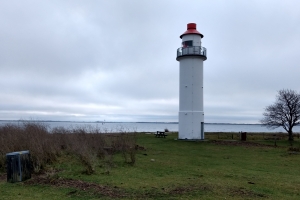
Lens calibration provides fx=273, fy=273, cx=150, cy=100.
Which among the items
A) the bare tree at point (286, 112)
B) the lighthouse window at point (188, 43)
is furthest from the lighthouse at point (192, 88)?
the bare tree at point (286, 112)

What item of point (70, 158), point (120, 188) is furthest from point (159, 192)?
point (70, 158)

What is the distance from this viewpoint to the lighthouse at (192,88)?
2575 centimetres

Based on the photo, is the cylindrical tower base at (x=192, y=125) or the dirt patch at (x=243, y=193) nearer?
the dirt patch at (x=243, y=193)

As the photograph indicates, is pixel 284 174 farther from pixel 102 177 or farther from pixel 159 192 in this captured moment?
pixel 102 177

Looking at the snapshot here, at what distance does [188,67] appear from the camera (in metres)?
26.1

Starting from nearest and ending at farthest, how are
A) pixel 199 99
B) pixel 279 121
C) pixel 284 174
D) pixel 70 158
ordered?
1. pixel 284 174
2. pixel 70 158
3. pixel 199 99
4. pixel 279 121

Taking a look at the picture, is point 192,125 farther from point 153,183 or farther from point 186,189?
point 186,189

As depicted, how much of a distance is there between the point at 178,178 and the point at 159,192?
196 centimetres

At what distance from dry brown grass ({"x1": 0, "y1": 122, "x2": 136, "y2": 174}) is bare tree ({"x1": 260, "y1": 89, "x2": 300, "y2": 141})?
2341 centimetres

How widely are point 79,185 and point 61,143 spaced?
643cm

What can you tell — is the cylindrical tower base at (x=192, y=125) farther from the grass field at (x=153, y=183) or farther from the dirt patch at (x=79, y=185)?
the dirt patch at (x=79, y=185)

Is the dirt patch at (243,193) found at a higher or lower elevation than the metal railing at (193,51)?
lower

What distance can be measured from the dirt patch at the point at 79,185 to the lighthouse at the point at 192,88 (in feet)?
60.3

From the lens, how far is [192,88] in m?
25.8
